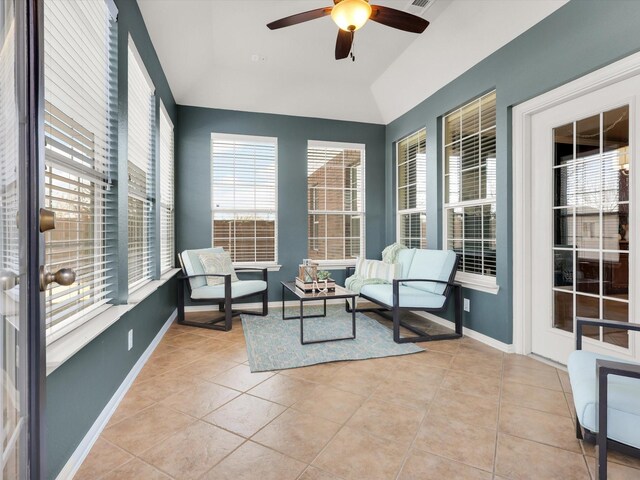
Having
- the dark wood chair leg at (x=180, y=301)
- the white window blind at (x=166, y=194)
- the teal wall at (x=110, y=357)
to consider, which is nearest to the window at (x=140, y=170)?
the teal wall at (x=110, y=357)

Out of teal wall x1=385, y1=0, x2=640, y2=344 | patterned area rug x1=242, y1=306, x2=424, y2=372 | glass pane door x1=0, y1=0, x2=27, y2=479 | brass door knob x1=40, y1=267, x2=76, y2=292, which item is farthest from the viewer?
patterned area rug x1=242, y1=306, x2=424, y2=372

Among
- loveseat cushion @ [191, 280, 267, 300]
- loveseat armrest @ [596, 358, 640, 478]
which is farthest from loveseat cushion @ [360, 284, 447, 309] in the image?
loveseat armrest @ [596, 358, 640, 478]

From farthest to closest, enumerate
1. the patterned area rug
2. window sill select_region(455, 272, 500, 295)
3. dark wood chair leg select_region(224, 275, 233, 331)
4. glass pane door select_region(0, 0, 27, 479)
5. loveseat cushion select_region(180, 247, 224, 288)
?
loveseat cushion select_region(180, 247, 224, 288) < dark wood chair leg select_region(224, 275, 233, 331) < window sill select_region(455, 272, 500, 295) < the patterned area rug < glass pane door select_region(0, 0, 27, 479)

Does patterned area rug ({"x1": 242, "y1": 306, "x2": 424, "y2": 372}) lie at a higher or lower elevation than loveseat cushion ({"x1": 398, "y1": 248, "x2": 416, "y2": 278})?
lower

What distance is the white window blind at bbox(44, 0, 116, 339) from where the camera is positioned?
1.53m

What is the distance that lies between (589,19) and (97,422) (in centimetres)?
391

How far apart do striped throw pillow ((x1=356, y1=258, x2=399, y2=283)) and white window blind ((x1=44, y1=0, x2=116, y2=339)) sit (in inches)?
112

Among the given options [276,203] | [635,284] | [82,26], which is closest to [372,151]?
[276,203]

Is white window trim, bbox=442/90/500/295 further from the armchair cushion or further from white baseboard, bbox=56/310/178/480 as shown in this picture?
white baseboard, bbox=56/310/178/480

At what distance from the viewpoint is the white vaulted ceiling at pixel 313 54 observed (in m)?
2.98

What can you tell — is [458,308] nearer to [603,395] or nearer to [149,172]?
[603,395]

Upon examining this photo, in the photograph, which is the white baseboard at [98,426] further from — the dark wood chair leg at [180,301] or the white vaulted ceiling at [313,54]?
the white vaulted ceiling at [313,54]

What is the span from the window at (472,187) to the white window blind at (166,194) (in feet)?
10.7

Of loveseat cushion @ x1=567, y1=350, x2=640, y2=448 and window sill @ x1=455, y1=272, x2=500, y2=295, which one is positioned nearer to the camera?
loveseat cushion @ x1=567, y1=350, x2=640, y2=448
